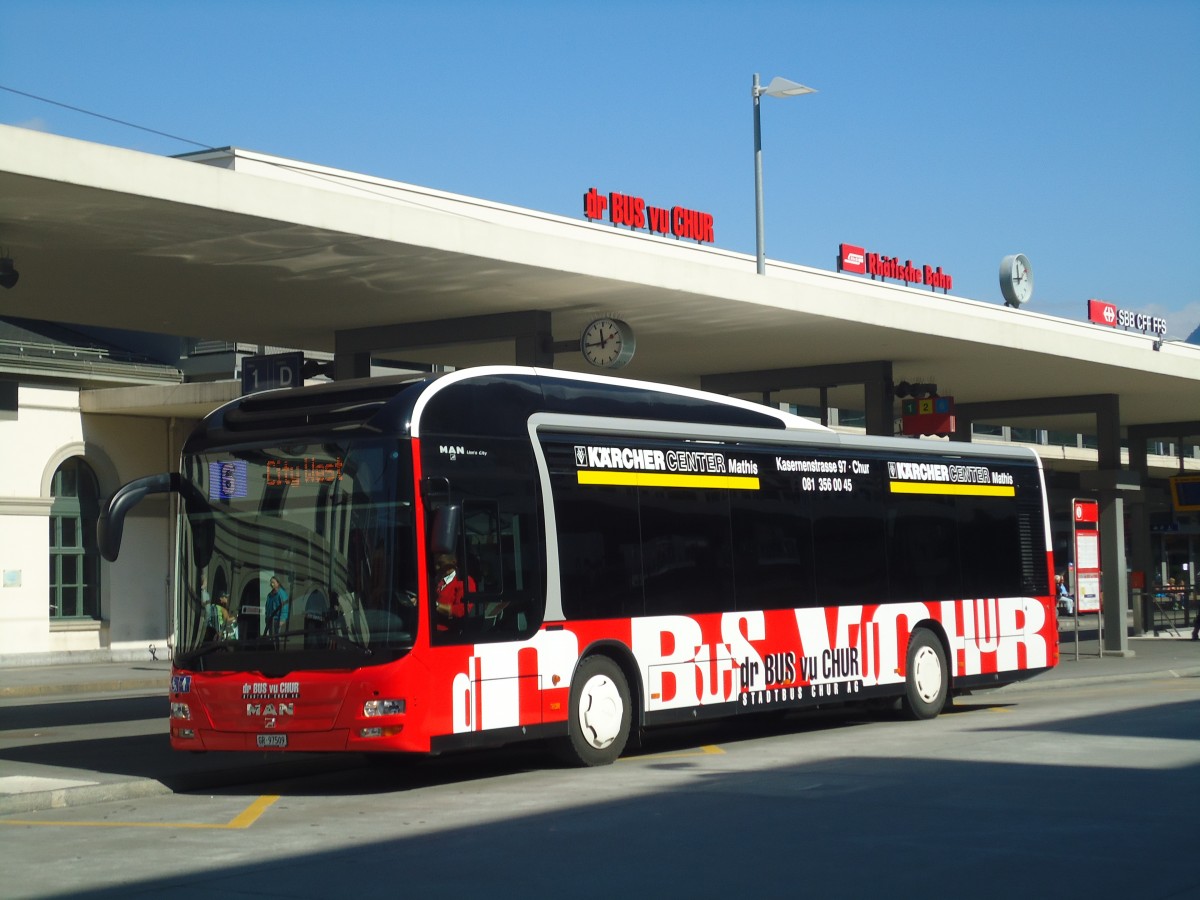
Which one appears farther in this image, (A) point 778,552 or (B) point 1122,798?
(A) point 778,552

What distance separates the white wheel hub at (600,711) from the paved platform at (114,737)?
2.53m

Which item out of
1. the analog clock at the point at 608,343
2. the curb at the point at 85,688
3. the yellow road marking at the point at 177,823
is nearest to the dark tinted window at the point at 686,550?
the yellow road marking at the point at 177,823

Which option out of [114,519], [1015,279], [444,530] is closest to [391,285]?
[114,519]

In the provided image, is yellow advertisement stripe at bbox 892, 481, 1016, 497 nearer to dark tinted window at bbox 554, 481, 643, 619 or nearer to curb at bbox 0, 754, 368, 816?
dark tinted window at bbox 554, 481, 643, 619

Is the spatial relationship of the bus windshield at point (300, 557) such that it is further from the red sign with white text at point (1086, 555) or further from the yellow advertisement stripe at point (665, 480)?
the red sign with white text at point (1086, 555)

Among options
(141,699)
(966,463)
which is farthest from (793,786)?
(141,699)

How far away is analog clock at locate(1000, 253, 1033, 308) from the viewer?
49094mm

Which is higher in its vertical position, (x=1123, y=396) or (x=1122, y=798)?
(x=1123, y=396)

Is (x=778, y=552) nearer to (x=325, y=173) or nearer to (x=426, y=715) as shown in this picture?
(x=426, y=715)

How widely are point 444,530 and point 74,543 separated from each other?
2838 cm

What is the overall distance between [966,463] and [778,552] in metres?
4.02

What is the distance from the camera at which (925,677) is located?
18375 mm

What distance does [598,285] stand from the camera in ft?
65.7

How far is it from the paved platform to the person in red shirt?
9.37 feet
